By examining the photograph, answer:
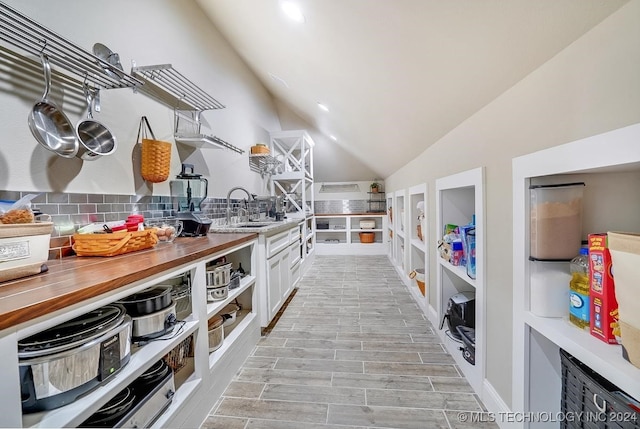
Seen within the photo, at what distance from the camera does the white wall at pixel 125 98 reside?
1024 mm

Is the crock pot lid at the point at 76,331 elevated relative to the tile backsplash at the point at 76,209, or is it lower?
lower

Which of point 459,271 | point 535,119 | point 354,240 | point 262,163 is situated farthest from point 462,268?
point 354,240

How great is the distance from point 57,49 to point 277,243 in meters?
1.78

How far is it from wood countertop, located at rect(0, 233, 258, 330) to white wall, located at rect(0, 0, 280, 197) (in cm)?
42

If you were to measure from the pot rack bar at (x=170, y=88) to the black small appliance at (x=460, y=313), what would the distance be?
7.67 feet

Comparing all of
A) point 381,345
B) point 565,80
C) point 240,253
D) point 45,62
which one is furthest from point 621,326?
point 45,62

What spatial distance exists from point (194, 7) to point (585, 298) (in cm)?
315

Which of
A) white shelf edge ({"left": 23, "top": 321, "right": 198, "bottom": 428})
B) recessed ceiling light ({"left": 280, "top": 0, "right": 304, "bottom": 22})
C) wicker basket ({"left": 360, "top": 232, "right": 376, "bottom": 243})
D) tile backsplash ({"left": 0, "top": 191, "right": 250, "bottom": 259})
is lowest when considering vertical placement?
wicker basket ({"left": 360, "top": 232, "right": 376, "bottom": 243})

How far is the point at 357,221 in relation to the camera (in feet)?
19.2

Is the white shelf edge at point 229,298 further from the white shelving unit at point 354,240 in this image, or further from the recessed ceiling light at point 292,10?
the white shelving unit at point 354,240

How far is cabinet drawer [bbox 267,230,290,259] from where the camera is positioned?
213 cm

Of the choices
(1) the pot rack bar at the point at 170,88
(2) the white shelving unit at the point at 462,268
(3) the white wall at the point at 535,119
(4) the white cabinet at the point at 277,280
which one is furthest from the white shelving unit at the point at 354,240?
(1) the pot rack bar at the point at 170,88

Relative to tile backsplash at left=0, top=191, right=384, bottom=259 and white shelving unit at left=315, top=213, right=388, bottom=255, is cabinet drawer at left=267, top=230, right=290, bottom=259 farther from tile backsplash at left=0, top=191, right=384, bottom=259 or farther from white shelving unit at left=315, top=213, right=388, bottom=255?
white shelving unit at left=315, top=213, right=388, bottom=255

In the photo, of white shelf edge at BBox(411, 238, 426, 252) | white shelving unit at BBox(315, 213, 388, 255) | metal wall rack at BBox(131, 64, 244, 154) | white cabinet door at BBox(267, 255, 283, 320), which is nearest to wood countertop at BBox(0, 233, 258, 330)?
white cabinet door at BBox(267, 255, 283, 320)
